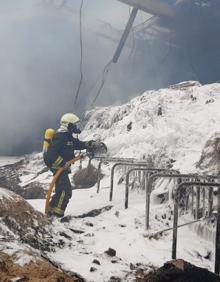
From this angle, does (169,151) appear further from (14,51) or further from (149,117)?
(14,51)

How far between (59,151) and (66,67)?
21520 millimetres

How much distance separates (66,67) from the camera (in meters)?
28.2

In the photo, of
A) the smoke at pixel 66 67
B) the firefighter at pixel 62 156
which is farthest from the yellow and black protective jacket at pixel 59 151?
the smoke at pixel 66 67

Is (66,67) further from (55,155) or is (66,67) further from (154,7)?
(55,155)

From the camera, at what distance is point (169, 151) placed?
32.0 feet

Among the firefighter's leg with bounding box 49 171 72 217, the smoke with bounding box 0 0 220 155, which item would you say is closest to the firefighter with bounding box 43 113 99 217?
the firefighter's leg with bounding box 49 171 72 217

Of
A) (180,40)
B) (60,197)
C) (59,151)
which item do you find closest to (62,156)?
(59,151)

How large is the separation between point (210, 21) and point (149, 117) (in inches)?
673

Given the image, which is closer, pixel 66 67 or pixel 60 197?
pixel 60 197

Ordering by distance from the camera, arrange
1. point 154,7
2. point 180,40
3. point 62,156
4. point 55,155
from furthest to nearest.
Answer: point 180,40 → point 154,7 → point 62,156 → point 55,155

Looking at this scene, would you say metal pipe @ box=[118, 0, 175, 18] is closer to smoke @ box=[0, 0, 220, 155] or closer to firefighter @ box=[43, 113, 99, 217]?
smoke @ box=[0, 0, 220, 155]

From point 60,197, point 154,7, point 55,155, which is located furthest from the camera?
point 154,7

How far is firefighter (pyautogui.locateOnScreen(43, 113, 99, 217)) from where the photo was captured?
7238 millimetres

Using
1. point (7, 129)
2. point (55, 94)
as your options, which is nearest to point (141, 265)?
point (7, 129)
